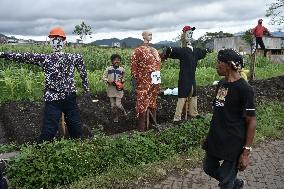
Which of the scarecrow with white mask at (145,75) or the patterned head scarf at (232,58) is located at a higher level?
the patterned head scarf at (232,58)

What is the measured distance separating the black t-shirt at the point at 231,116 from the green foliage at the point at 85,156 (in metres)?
2.12

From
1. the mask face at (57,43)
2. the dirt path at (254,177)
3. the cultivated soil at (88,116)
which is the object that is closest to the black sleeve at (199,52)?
the cultivated soil at (88,116)

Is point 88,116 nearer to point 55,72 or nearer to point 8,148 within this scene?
point 8,148

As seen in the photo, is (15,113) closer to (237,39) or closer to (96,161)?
(96,161)

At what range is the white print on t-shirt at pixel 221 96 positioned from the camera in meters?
4.40

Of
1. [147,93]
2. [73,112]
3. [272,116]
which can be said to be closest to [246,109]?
[73,112]

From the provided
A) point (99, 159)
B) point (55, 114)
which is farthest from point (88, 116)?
point (99, 159)

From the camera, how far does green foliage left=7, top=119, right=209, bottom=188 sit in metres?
5.55

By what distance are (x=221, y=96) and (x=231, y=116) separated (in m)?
0.23

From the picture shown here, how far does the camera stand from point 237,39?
168 feet

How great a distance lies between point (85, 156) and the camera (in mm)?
6012

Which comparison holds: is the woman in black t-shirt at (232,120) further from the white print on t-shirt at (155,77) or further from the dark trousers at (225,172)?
the white print on t-shirt at (155,77)

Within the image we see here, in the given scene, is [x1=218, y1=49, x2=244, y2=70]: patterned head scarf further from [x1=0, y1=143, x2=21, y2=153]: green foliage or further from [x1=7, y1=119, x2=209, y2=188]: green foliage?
[x1=0, y1=143, x2=21, y2=153]: green foliage

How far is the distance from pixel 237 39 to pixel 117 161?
47072mm
